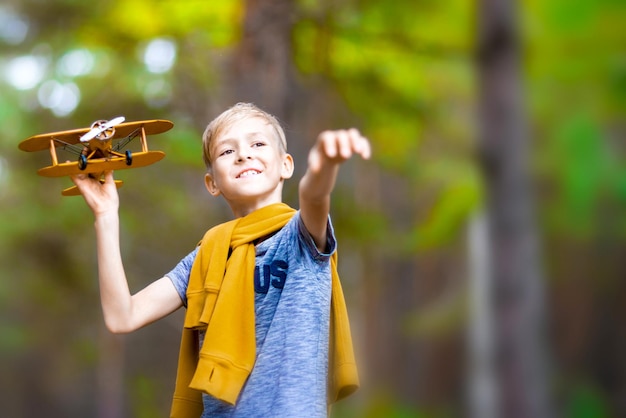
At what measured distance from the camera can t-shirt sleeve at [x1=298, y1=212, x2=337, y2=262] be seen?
5.50 feet

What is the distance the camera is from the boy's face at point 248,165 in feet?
5.96

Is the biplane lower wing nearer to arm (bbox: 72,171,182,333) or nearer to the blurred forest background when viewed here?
arm (bbox: 72,171,182,333)

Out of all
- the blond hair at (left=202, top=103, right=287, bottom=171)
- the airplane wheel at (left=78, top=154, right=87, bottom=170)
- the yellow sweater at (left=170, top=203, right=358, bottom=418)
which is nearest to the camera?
the yellow sweater at (left=170, top=203, right=358, bottom=418)

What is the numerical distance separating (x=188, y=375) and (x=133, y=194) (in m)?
8.05

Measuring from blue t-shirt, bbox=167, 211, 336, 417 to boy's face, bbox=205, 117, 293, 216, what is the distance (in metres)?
0.12

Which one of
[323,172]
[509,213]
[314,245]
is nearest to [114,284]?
[314,245]

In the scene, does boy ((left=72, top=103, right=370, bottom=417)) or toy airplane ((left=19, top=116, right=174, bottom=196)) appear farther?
toy airplane ((left=19, top=116, right=174, bottom=196))

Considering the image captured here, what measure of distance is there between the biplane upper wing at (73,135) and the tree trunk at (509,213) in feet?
16.1

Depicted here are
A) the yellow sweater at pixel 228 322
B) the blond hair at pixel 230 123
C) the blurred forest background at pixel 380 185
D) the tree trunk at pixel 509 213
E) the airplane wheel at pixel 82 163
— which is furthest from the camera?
the blurred forest background at pixel 380 185

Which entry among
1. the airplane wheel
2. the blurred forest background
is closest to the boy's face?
the airplane wheel

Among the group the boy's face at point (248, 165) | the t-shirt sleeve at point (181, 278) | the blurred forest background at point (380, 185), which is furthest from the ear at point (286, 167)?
the blurred forest background at point (380, 185)

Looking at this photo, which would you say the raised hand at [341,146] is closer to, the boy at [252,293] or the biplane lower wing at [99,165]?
the boy at [252,293]

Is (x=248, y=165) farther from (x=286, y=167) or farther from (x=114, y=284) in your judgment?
(x=114, y=284)

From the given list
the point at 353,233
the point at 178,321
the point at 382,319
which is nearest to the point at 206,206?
the point at 353,233
